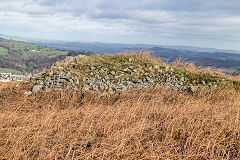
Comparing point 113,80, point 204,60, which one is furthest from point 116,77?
point 204,60

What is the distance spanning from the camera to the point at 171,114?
16.4 ft

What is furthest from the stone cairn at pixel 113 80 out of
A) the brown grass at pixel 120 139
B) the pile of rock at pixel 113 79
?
the brown grass at pixel 120 139

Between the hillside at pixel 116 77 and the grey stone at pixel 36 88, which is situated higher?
the hillside at pixel 116 77

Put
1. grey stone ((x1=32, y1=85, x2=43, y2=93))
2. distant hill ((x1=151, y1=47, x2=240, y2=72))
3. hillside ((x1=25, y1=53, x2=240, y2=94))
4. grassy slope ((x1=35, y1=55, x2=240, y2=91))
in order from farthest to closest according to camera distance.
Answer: distant hill ((x1=151, y1=47, x2=240, y2=72)) < grassy slope ((x1=35, y1=55, x2=240, y2=91)) < hillside ((x1=25, y1=53, x2=240, y2=94)) < grey stone ((x1=32, y1=85, x2=43, y2=93))

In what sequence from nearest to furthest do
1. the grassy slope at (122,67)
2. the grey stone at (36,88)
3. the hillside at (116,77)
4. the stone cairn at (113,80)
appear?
the grey stone at (36,88)
the stone cairn at (113,80)
the hillside at (116,77)
the grassy slope at (122,67)

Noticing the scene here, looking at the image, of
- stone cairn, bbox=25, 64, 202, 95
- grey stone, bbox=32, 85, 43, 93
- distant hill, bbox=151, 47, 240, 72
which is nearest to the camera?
grey stone, bbox=32, 85, 43, 93

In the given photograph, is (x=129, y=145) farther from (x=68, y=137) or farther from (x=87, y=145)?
(x=68, y=137)

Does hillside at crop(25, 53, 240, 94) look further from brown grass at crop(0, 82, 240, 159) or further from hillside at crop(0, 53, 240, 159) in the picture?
brown grass at crop(0, 82, 240, 159)

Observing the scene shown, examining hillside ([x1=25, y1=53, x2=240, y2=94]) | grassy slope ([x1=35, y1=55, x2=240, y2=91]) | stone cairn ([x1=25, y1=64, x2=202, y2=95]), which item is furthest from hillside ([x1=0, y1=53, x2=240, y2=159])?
grassy slope ([x1=35, y1=55, x2=240, y2=91])

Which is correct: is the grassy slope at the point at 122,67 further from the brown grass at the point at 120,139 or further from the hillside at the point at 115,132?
the brown grass at the point at 120,139

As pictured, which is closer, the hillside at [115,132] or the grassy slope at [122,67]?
the hillside at [115,132]

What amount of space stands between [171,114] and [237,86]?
30.2 ft

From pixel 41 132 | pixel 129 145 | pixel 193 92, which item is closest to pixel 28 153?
pixel 41 132

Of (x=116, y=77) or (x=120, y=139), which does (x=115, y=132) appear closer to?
(x=120, y=139)
